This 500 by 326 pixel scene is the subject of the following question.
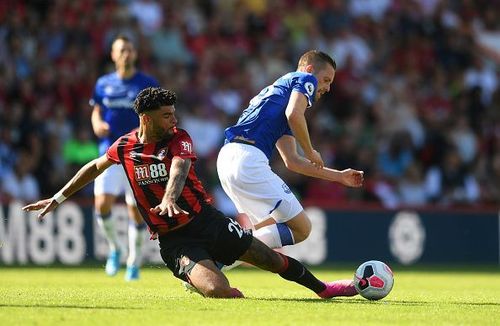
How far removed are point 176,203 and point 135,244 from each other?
3.99m

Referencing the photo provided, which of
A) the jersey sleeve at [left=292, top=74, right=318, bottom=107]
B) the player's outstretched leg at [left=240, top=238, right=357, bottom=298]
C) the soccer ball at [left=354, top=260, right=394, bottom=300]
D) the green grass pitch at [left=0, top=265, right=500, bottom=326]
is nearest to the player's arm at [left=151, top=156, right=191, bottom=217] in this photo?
the green grass pitch at [left=0, top=265, right=500, bottom=326]

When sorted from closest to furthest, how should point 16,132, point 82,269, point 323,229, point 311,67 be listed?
point 311,67 < point 82,269 < point 16,132 < point 323,229

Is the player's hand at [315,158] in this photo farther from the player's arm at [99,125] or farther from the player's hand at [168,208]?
the player's arm at [99,125]

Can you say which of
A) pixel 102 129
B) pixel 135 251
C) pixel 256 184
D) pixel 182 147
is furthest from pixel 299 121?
pixel 135 251

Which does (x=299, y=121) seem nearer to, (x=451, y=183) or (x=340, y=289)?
(x=340, y=289)

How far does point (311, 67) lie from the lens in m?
10.2

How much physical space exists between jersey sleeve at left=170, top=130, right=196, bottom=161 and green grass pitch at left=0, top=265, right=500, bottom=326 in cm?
120

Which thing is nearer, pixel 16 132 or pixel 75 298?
pixel 75 298

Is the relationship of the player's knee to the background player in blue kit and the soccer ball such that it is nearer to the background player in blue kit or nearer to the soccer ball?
the background player in blue kit

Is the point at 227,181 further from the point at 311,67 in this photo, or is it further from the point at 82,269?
the point at 82,269

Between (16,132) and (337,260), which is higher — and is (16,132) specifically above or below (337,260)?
above

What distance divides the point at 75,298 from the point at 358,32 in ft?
48.9

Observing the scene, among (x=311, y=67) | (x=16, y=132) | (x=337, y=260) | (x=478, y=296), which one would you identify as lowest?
(x=337, y=260)

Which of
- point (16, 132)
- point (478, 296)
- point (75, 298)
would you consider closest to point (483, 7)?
point (16, 132)
